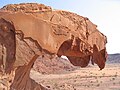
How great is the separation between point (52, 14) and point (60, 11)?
553 mm

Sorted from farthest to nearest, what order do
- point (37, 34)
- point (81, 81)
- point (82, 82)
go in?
point (81, 81) → point (82, 82) → point (37, 34)

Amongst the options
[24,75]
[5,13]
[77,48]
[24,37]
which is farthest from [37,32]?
[24,75]

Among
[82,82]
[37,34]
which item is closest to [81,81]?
[82,82]

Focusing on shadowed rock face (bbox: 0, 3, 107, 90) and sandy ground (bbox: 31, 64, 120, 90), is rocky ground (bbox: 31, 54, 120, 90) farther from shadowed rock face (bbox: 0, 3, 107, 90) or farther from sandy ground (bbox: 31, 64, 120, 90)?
shadowed rock face (bbox: 0, 3, 107, 90)

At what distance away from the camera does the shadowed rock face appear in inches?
359

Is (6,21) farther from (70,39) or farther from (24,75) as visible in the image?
(24,75)

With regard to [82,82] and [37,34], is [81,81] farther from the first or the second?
[37,34]

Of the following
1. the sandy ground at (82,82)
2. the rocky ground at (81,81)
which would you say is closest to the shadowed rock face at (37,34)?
the rocky ground at (81,81)

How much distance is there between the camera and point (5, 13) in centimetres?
932

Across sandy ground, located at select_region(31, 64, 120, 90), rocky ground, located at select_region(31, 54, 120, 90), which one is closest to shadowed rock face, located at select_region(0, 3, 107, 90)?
rocky ground, located at select_region(31, 54, 120, 90)

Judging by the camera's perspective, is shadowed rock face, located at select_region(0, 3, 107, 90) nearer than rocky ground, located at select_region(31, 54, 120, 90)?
Yes

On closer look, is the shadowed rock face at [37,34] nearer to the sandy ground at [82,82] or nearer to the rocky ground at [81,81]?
the rocky ground at [81,81]

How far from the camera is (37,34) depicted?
364 inches

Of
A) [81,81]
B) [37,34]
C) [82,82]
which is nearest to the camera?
[37,34]
